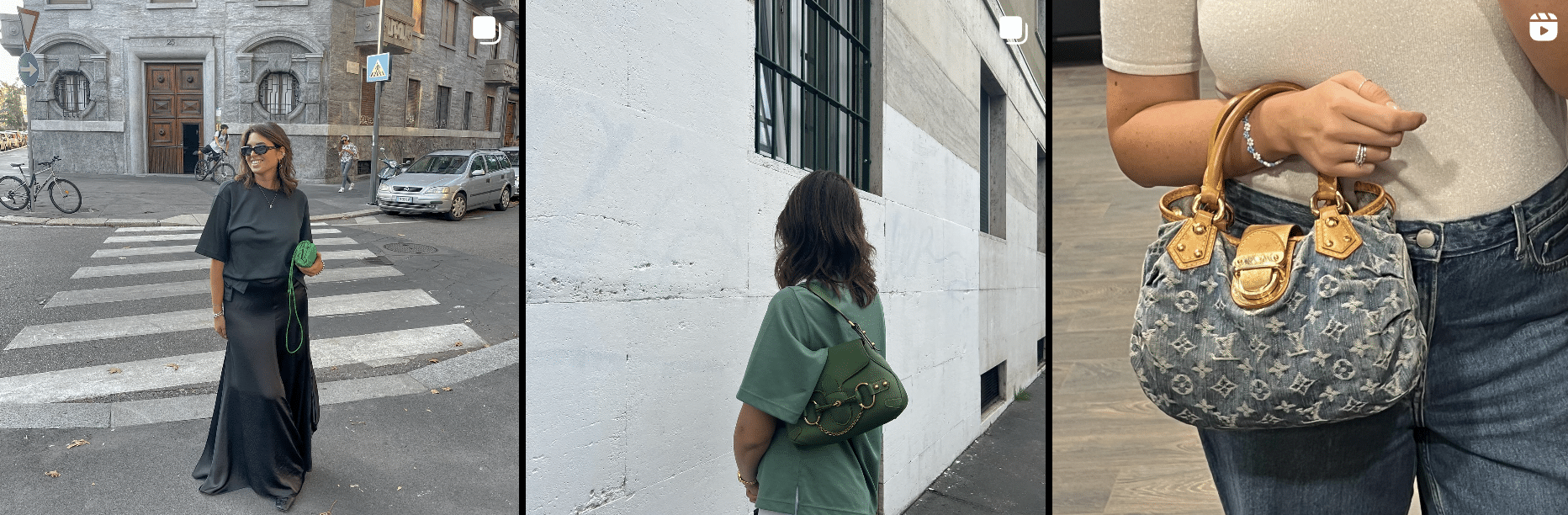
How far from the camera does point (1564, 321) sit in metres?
0.75

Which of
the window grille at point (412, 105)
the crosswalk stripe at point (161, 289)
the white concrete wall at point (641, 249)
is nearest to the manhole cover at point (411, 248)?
the crosswalk stripe at point (161, 289)

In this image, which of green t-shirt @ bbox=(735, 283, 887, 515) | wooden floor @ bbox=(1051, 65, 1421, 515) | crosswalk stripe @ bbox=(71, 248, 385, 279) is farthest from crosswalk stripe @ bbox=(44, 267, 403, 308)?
wooden floor @ bbox=(1051, 65, 1421, 515)

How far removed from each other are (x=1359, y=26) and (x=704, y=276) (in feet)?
2.71

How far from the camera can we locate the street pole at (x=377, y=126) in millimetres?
2021

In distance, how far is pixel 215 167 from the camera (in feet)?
6.43

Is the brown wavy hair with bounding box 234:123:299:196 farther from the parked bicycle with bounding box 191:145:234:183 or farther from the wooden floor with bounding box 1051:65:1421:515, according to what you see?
the wooden floor with bounding box 1051:65:1421:515

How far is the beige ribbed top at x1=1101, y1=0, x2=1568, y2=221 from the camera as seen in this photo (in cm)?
72

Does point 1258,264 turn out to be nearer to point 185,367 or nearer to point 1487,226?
point 1487,226

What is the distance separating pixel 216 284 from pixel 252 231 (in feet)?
0.45

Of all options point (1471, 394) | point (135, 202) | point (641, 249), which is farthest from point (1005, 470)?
point (135, 202)

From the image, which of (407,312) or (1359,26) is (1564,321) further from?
(407,312)

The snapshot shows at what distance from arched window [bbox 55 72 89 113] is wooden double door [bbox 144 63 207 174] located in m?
0.11

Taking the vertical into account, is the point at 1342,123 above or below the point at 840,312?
above

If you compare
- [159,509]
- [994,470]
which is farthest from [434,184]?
[994,470]
